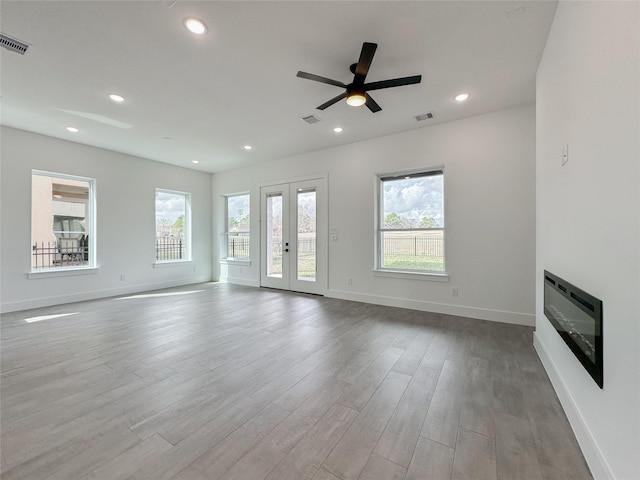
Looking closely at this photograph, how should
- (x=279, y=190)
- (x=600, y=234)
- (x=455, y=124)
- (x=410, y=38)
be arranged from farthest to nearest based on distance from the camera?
(x=279, y=190) → (x=455, y=124) → (x=410, y=38) → (x=600, y=234)

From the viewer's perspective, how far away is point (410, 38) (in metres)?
2.32

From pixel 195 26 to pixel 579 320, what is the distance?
11.2ft

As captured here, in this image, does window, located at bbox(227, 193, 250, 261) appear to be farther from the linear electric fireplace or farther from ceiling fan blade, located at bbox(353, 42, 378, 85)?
the linear electric fireplace

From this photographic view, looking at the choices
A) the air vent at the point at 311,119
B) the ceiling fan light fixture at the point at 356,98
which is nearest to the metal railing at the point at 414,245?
the air vent at the point at 311,119

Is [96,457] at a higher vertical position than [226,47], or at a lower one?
lower

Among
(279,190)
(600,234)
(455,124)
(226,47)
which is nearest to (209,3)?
(226,47)

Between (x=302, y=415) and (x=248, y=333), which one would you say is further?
(x=248, y=333)

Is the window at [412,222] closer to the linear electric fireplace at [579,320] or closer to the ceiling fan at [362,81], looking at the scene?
the ceiling fan at [362,81]

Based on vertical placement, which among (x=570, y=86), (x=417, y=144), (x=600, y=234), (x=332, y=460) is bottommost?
(x=332, y=460)

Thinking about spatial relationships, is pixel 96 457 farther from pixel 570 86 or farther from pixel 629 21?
pixel 570 86

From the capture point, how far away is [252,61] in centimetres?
260

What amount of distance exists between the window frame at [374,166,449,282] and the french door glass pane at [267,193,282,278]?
231 centimetres

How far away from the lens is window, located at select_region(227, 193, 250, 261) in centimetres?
677

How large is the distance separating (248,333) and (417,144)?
3795mm
